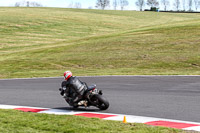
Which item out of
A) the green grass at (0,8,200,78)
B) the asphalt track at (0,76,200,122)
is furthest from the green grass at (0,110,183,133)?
the green grass at (0,8,200,78)

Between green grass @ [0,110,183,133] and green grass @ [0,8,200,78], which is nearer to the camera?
green grass @ [0,110,183,133]

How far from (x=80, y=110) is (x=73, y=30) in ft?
149

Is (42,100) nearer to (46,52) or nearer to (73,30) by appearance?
(46,52)

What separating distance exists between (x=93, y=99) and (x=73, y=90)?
0.59 metres

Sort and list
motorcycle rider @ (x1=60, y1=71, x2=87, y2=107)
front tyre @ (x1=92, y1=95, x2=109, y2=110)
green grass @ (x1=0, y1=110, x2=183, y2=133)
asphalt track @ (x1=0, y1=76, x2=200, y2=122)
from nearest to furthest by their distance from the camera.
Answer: green grass @ (x1=0, y1=110, x2=183, y2=133), asphalt track @ (x1=0, y1=76, x2=200, y2=122), front tyre @ (x1=92, y1=95, x2=109, y2=110), motorcycle rider @ (x1=60, y1=71, x2=87, y2=107)

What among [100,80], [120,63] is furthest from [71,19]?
[100,80]

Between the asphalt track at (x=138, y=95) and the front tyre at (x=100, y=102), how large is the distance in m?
0.17

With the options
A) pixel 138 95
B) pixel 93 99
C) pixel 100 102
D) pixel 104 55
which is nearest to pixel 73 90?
pixel 93 99

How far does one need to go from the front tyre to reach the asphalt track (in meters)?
0.17

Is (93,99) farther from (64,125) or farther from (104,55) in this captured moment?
(104,55)

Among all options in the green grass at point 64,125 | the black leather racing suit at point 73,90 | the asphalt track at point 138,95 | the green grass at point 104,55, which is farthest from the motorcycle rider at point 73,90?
the green grass at point 104,55

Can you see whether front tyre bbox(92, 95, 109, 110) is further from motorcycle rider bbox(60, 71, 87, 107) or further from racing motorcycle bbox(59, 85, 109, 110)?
motorcycle rider bbox(60, 71, 87, 107)

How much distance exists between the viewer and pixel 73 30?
180ft

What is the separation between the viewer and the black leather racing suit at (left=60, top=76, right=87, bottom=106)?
382 inches
